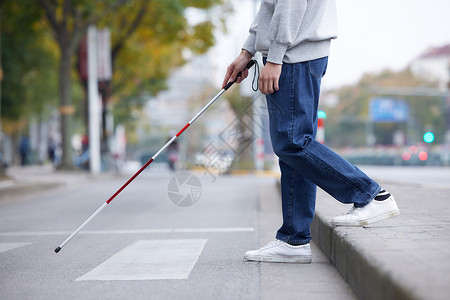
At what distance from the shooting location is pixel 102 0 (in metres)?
18.0

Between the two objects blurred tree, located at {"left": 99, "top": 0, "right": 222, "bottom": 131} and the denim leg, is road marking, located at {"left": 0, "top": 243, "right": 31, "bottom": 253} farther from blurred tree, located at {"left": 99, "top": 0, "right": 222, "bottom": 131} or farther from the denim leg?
blurred tree, located at {"left": 99, "top": 0, "right": 222, "bottom": 131}

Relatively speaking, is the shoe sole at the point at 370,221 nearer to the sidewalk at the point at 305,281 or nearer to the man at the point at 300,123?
the man at the point at 300,123

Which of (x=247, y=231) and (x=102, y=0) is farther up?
(x=102, y=0)

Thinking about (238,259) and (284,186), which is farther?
(238,259)

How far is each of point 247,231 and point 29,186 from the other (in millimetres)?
7618

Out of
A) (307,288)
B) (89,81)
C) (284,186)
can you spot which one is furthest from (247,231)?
(89,81)

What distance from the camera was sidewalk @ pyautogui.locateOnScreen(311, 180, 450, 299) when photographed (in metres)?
2.22

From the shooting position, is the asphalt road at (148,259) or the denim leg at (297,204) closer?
the asphalt road at (148,259)

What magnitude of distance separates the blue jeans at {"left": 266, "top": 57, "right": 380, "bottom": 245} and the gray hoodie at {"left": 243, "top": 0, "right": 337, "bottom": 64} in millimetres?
82

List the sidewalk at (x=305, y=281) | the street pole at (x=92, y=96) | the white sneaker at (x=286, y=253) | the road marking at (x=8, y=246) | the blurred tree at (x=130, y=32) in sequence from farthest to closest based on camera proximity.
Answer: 1. the street pole at (x=92, y=96)
2. the blurred tree at (x=130, y=32)
3. the road marking at (x=8, y=246)
4. the white sneaker at (x=286, y=253)
5. the sidewalk at (x=305, y=281)

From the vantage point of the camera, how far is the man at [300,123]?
12.1 feet

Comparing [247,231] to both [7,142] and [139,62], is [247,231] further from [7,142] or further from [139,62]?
[7,142]

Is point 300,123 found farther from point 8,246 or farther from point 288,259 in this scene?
point 8,246

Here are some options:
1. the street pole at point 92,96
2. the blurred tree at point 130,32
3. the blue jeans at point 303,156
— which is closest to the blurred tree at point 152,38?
the blurred tree at point 130,32
